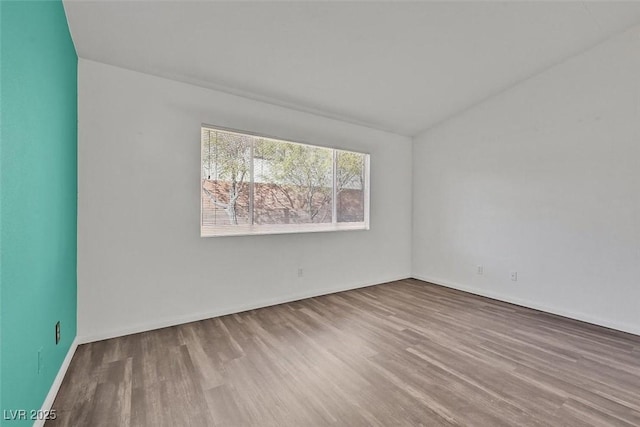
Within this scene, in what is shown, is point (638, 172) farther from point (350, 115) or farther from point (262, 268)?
point (262, 268)

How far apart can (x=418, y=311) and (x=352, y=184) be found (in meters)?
2.05

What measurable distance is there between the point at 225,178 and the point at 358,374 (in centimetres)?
240

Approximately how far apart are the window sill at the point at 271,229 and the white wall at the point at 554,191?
1.69m

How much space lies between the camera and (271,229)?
358 centimetres

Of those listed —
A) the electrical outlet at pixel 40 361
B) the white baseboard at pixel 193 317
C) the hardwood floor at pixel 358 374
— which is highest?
the electrical outlet at pixel 40 361

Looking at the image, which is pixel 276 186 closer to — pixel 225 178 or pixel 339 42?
pixel 225 178

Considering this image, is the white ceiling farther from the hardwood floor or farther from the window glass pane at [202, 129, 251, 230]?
the hardwood floor

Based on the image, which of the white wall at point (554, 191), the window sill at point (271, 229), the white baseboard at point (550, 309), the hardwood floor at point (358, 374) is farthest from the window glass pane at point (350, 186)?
the white baseboard at point (550, 309)

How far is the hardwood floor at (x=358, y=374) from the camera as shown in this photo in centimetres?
163

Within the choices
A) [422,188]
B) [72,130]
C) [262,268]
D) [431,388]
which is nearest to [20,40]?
[72,130]

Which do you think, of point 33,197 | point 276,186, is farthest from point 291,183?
point 33,197

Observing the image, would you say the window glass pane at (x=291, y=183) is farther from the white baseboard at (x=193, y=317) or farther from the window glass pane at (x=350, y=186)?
the white baseboard at (x=193, y=317)

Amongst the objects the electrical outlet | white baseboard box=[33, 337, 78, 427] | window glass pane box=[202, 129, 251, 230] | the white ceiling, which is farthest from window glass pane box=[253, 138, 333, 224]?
the electrical outlet

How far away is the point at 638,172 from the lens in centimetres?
285
